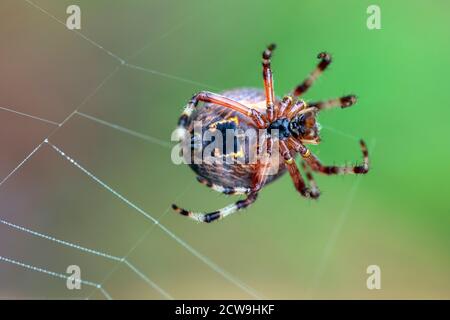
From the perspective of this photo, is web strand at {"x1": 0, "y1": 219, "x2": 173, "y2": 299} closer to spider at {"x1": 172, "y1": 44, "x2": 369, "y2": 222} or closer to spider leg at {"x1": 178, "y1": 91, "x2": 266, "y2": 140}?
spider at {"x1": 172, "y1": 44, "x2": 369, "y2": 222}

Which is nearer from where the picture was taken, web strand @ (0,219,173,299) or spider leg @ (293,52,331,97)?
spider leg @ (293,52,331,97)

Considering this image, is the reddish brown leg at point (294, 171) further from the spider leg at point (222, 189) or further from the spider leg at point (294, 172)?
the spider leg at point (222, 189)

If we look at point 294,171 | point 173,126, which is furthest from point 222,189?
point 173,126

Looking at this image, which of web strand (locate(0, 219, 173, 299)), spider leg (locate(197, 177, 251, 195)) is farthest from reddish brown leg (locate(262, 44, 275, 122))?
web strand (locate(0, 219, 173, 299))

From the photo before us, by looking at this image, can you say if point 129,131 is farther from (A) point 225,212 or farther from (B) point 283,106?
(B) point 283,106

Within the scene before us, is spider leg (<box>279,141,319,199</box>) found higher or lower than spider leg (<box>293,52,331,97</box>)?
lower

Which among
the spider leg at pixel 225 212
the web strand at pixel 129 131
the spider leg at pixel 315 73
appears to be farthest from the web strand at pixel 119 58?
the spider leg at pixel 225 212

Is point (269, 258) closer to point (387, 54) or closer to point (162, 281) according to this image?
point (162, 281)

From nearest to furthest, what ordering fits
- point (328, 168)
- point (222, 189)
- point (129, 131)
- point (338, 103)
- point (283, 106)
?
point (222, 189) < point (283, 106) < point (338, 103) < point (328, 168) < point (129, 131)
